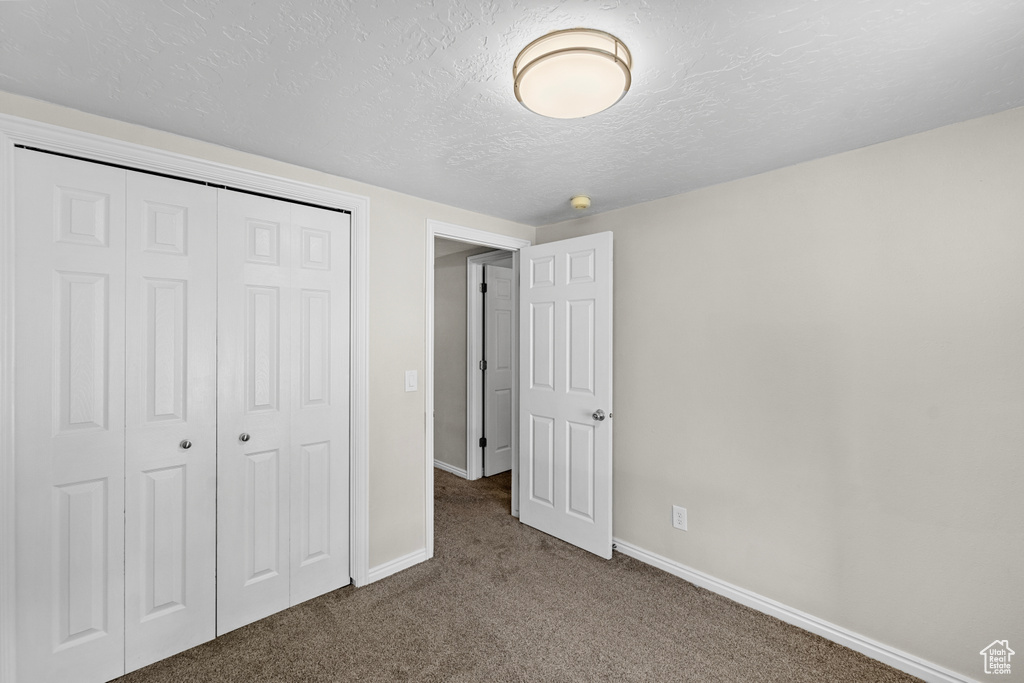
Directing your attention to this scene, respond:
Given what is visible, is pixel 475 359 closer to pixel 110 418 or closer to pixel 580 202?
pixel 580 202

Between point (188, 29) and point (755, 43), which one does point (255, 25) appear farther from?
point (755, 43)

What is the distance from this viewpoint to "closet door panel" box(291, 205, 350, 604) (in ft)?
7.71

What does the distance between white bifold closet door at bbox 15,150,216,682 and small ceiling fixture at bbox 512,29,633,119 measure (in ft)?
5.28

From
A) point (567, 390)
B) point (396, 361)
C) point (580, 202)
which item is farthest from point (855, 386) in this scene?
point (396, 361)

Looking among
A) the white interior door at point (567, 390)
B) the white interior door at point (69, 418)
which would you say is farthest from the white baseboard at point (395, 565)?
the white interior door at point (69, 418)

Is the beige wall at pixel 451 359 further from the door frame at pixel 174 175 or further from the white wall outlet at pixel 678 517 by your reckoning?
the white wall outlet at pixel 678 517

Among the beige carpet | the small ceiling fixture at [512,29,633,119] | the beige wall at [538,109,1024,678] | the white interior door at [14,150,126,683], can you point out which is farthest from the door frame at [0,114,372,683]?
the beige wall at [538,109,1024,678]

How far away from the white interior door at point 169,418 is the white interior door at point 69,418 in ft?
0.16

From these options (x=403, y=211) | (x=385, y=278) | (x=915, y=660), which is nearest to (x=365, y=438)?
(x=385, y=278)

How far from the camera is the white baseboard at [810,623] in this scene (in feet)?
6.15

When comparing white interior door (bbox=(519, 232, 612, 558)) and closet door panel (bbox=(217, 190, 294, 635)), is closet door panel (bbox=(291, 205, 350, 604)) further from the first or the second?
white interior door (bbox=(519, 232, 612, 558))

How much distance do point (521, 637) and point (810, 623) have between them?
1403mm

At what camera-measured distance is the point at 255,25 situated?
4.13 ft

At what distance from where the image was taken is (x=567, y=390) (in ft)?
10.1
